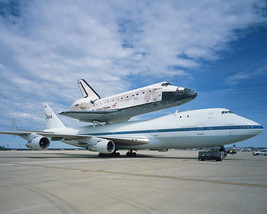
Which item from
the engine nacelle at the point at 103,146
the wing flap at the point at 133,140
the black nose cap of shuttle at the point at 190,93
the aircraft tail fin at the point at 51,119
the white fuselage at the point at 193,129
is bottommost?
the engine nacelle at the point at 103,146

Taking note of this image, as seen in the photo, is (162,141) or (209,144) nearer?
(209,144)

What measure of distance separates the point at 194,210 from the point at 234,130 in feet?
48.2

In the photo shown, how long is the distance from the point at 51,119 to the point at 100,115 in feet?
33.4

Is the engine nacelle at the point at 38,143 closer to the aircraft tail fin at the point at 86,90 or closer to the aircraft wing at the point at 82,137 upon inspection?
the aircraft wing at the point at 82,137

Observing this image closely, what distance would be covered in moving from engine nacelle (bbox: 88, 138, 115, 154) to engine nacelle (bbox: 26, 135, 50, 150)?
16.2ft

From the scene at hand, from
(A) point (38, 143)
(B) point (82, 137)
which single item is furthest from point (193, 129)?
(A) point (38, 143)

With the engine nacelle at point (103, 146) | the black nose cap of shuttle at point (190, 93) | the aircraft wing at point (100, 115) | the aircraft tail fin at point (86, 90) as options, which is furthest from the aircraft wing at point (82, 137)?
the aircraft tail fin at point (86, 90)

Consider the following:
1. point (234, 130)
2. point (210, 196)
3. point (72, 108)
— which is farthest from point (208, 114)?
point (72, 108)

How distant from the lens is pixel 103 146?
20.4m

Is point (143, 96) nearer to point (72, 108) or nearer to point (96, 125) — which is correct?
point (96, 125)

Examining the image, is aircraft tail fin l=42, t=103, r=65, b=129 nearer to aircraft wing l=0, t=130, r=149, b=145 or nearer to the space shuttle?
the space shuttle

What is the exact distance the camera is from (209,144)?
17922mm

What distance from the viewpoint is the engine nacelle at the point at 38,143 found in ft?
68.9

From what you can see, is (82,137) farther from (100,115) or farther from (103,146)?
(100,115)
